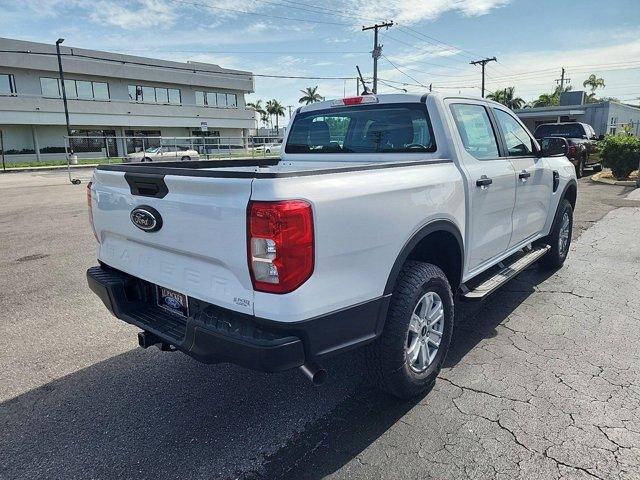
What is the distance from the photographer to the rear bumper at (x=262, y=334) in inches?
86.0

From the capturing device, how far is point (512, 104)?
7269cm

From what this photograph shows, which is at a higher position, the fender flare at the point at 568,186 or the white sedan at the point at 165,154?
the white sedan at the point at 165,154

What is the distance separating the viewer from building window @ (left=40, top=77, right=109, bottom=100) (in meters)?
39.8

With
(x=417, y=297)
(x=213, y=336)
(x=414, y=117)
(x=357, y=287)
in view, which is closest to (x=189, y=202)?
(x=213, y=336)

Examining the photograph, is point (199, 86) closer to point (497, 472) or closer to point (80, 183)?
point (80, 183)

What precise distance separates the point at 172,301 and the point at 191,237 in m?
0.55

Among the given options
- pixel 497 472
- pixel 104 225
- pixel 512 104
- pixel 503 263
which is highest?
pixel 512 104

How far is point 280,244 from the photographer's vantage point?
6.93 ft

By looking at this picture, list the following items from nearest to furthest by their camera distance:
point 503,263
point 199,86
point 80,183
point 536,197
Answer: point 503,263 → point 536,197 → point 80,183 → point 199,86

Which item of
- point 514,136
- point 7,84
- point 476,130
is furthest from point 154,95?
point 476,130

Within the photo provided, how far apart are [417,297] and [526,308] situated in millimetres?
2359

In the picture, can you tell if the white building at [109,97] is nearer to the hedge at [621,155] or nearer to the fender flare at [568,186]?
the hedge at [621,155]

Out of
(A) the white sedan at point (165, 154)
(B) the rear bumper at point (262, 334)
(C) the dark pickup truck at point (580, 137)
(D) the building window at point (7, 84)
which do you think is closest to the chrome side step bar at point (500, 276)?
(B) the rear bumper at point (262, 334)

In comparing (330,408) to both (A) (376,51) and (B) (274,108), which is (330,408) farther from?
(B) (274,108)
